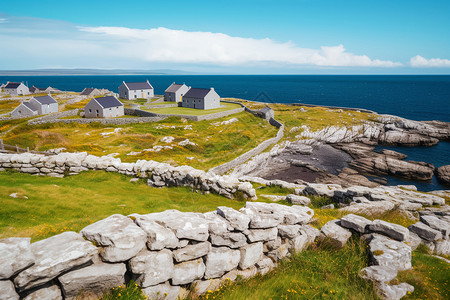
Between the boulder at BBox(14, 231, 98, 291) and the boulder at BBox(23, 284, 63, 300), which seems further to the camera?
the boulder at BBox(23, 284, 63, 300)

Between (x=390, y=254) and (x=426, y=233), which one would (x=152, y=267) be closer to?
(x=390, y=254)

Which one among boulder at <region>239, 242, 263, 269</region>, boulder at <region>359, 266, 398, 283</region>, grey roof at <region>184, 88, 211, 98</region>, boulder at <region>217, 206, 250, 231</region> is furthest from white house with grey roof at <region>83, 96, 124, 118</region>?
boulder at <region>359, 266, 398, 283</region>

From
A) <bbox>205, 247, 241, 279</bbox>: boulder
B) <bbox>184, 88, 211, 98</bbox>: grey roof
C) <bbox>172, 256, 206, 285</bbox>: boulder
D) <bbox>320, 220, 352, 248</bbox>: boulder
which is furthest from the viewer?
<bbox>184, 88, 211, 98</bbox>: grey roof

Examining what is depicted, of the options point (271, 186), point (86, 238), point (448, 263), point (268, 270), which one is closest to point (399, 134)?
point (271, 186)

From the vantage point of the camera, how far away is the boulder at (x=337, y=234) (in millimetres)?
11062

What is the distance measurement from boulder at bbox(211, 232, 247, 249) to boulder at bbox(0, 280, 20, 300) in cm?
529

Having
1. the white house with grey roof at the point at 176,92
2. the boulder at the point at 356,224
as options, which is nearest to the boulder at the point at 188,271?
the boulder at the point at 356,224

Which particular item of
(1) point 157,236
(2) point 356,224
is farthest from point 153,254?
(2) point 356,224

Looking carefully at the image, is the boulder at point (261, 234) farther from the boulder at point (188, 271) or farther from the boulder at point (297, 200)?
the boulder at point (297, 200)

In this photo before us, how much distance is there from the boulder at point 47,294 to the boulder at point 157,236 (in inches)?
94.2

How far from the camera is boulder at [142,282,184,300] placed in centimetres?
732

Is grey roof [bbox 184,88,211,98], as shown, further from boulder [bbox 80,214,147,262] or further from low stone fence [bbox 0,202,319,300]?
boulder [bbox 80,214,147,262]

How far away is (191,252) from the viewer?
8.08m

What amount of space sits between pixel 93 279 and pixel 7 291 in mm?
1742
